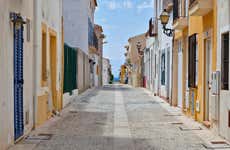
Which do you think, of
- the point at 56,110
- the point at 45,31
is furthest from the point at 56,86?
the point at 45,31

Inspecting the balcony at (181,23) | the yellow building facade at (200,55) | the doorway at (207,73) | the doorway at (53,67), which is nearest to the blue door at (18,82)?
the yellow building facade at (200,55)

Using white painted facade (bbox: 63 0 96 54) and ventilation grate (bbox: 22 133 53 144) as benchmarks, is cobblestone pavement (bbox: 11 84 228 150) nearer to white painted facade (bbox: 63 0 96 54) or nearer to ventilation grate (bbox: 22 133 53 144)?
ventilation grate (bbox: 22 133 53 144)

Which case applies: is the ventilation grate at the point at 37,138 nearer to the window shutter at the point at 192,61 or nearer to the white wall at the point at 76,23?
the window shutter at the point at 192,61

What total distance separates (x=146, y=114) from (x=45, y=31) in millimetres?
4602

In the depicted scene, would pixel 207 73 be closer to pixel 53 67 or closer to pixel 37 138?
pixel 37 138

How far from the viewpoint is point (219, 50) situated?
9.59 metres

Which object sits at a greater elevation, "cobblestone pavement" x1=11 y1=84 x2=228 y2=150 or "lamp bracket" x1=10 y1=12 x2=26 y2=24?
"lamp bracket" x1=10 y1=12 x2=26 y2=24

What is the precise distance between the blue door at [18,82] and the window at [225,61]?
4.27 metres

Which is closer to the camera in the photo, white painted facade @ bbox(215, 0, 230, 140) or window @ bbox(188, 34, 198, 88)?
white painted facade @ bbox(215, 0, 230, 140)

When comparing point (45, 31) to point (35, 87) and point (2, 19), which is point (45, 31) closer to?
point (35, 87)

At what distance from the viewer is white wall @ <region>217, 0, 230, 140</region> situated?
8922mm

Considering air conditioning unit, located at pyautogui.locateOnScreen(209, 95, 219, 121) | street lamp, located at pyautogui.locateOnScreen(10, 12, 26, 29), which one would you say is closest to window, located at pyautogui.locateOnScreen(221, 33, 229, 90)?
air conditioning unit, located at pyautogui.locateOnScreen(209, 95, 219, 121)

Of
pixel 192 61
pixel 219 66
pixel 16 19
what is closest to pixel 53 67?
pixel 192 61

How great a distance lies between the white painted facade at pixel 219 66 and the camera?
29.3 ft
